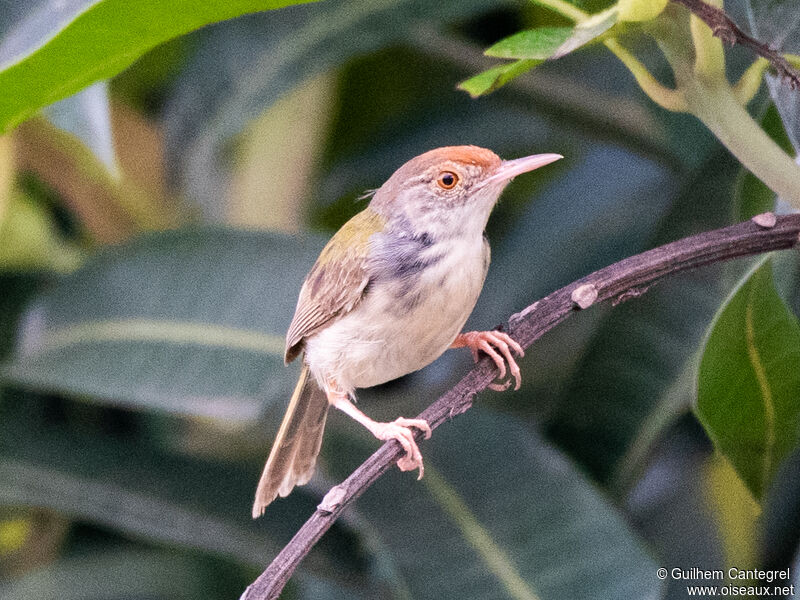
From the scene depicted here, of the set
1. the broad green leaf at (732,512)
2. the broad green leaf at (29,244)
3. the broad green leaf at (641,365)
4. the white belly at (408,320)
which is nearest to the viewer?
the white belly at (408,320)

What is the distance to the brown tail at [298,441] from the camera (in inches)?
69.3

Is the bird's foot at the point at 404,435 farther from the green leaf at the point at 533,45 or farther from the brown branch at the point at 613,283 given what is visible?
the green leaf at the point at 533,45

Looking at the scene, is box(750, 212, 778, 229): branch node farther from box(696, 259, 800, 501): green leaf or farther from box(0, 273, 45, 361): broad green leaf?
box(0, 273, 45, 361): broad green leaf

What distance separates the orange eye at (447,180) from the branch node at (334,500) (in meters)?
0.67

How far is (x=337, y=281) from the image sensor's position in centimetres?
164

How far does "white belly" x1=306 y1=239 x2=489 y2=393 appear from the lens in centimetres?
150

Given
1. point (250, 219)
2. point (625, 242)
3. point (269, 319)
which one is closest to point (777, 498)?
point (625, 242)

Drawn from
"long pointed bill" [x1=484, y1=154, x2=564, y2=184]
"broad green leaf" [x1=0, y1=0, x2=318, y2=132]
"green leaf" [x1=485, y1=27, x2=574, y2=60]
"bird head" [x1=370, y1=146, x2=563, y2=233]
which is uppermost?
"broad green leaf" [x1=0, y1=0, x2=318, y2=132]

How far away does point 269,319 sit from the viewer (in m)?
2.11

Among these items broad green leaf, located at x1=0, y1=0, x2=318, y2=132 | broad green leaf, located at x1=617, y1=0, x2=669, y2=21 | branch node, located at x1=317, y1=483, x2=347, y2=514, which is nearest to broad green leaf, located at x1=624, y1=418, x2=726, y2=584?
branch node, located at x1=317, y1=483, x2=347, y2=514

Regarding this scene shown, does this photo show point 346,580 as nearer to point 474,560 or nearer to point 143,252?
point 474,560

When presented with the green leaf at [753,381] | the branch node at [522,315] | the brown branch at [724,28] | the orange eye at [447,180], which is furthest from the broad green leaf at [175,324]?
the brown branch at [724,28]

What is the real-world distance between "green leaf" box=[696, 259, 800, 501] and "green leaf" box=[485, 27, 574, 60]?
467mm

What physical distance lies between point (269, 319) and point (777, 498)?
1149mm
